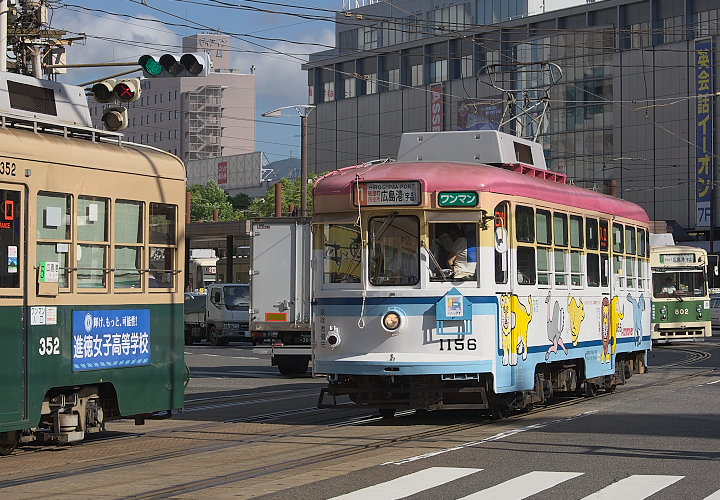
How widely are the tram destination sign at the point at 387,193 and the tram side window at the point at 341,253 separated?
0.37 metres

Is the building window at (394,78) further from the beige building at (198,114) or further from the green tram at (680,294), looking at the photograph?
the beige building at (198,114)

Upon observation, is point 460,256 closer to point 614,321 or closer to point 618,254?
point 614,321

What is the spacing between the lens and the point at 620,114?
286 feet

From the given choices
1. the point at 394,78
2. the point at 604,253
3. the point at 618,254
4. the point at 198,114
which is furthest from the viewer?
the point at 198,114

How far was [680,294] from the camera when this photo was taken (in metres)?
39.7

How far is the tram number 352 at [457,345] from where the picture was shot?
15.4 meters

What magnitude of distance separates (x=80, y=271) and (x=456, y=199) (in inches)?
192

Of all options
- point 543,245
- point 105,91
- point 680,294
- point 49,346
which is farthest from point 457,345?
point 680,294

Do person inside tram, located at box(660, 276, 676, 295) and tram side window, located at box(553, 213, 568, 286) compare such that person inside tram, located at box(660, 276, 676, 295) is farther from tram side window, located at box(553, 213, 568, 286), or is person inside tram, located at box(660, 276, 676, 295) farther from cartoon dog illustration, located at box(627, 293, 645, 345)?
tram side window, located at box(553, 213, 568, 286)

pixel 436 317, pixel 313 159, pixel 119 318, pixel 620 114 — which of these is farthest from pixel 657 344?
pixel 313 159

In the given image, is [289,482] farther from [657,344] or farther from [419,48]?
[419,48]

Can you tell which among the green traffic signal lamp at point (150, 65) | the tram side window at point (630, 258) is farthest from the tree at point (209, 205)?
the green traffic signal lamp at point (150, 65)

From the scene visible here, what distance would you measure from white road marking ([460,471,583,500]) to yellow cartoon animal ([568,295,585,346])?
722 cm

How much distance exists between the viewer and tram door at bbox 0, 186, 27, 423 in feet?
38.5
